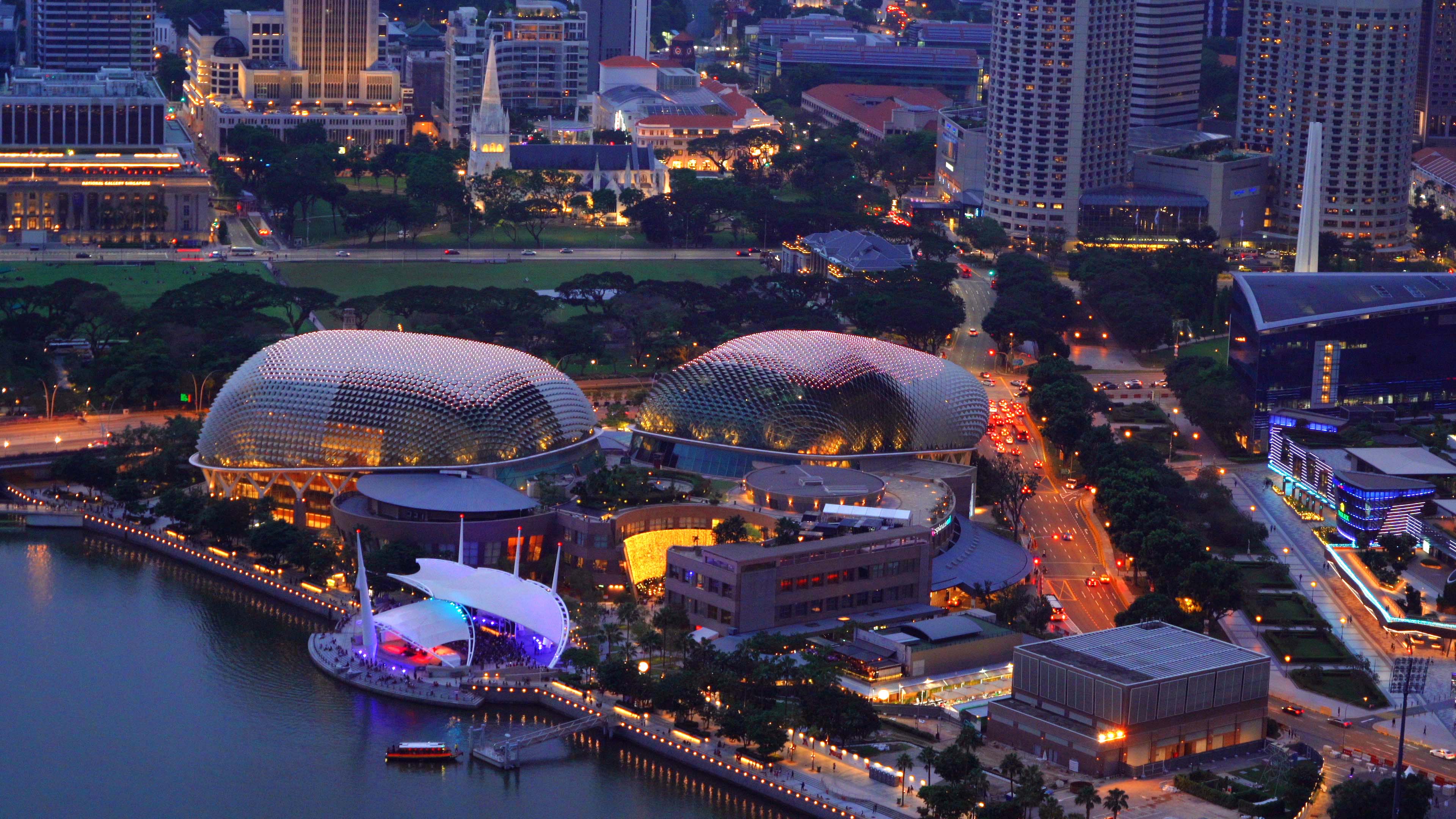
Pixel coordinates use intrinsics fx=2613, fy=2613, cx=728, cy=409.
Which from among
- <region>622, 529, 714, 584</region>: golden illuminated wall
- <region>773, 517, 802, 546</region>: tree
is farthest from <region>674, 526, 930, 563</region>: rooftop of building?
<region>622, 529, 714, 584</region>: golden illuminated wall

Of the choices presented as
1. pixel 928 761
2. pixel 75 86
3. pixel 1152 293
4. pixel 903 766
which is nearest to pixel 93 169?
pixel 75 86

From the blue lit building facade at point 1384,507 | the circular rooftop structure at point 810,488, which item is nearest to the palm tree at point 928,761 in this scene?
the circular rooftop structure at point 810,488

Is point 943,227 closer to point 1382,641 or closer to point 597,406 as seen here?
point 597,406

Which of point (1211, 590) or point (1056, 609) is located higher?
point (1211, 590)

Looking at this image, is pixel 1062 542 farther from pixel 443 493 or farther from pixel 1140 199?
pixel 1140 199

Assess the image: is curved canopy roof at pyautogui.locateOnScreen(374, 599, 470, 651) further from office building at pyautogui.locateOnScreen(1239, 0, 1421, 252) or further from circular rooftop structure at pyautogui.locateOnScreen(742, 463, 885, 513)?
office building at pyautogui.locateOnScreen(1239, 0, 1421, 252)
